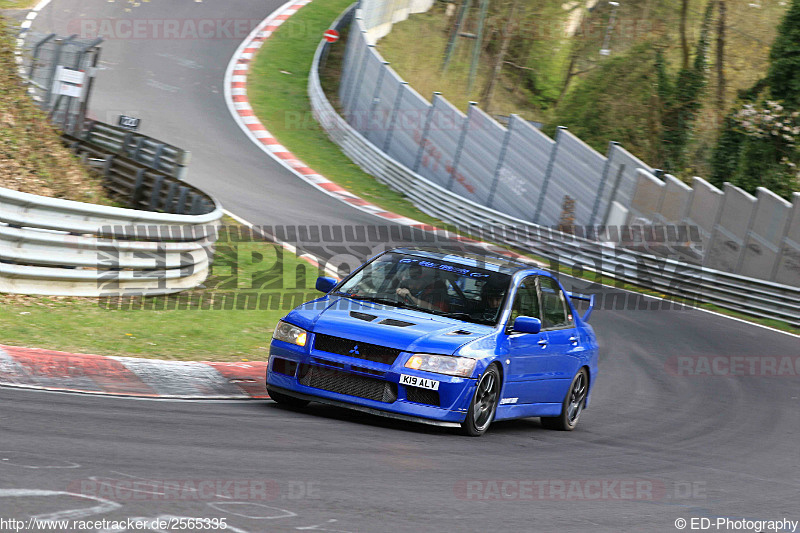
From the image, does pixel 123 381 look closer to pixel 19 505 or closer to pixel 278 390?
pixel 278 390

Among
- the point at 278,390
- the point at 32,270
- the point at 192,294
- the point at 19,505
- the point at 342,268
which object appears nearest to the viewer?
the point at 19,505

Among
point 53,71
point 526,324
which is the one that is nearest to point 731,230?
point 53,71

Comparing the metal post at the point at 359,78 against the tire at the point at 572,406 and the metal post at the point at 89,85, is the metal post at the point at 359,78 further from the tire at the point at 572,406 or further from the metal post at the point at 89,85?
the tire at the point at 572,406

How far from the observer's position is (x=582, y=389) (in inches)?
415

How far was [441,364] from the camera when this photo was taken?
26.6 ft

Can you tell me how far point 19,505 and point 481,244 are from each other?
20.0 m

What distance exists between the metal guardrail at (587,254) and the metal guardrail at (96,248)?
10908 mm

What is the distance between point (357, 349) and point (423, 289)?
3.92ft

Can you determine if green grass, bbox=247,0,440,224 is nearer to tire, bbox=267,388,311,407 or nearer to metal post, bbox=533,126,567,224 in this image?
metal post, bbox=533,126,567,224

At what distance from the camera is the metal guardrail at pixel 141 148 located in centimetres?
1916

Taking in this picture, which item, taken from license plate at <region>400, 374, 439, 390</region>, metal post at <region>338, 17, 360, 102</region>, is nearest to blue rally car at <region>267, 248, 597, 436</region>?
license plate at <region>400, 374, 439, 390</region>

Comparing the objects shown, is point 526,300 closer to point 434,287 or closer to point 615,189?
point 434,287

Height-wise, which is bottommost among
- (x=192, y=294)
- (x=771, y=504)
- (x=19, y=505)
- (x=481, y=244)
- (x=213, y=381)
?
(x=481, y=244)

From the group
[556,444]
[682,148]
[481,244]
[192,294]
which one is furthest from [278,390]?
[682,148]
